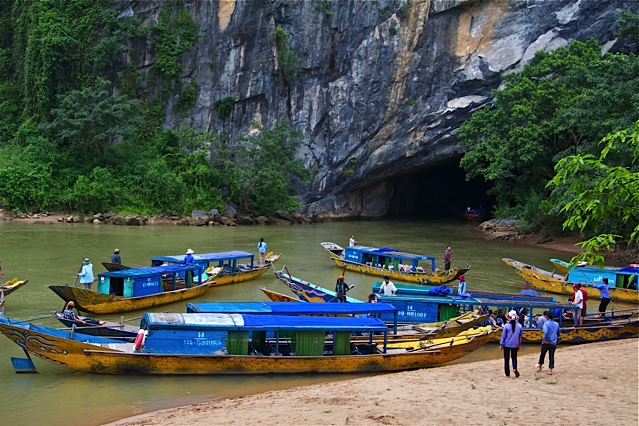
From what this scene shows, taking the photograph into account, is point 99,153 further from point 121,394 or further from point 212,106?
point 121,394

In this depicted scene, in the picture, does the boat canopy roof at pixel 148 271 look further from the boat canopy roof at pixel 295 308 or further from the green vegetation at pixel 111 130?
the green vegetation at pixel 111 130

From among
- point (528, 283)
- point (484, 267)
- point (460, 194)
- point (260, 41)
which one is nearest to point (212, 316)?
point (528, 283)

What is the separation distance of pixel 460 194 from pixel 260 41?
74.0 feet

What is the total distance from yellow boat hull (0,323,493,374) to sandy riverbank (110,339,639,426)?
49cm

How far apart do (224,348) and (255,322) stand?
0.77 metres

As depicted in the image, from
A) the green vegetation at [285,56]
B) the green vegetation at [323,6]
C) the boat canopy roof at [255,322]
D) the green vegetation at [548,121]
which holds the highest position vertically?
the green vegetation at [323,6]

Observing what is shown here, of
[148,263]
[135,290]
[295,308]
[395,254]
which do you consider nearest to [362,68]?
[395,254]

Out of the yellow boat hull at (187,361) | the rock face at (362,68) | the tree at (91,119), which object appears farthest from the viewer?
the tree at (91,119)

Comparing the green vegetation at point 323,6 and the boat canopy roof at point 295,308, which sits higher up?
the green vegetation at point 323,6

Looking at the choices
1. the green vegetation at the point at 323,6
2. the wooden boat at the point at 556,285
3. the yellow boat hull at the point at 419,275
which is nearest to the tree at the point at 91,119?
the green vegetation at the point at 323,6

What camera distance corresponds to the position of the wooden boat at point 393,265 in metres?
21.5

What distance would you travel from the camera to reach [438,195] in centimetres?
5581

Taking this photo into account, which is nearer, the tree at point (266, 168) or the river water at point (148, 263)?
the river water at point (148, 263)

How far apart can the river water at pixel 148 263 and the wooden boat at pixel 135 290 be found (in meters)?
0.29
